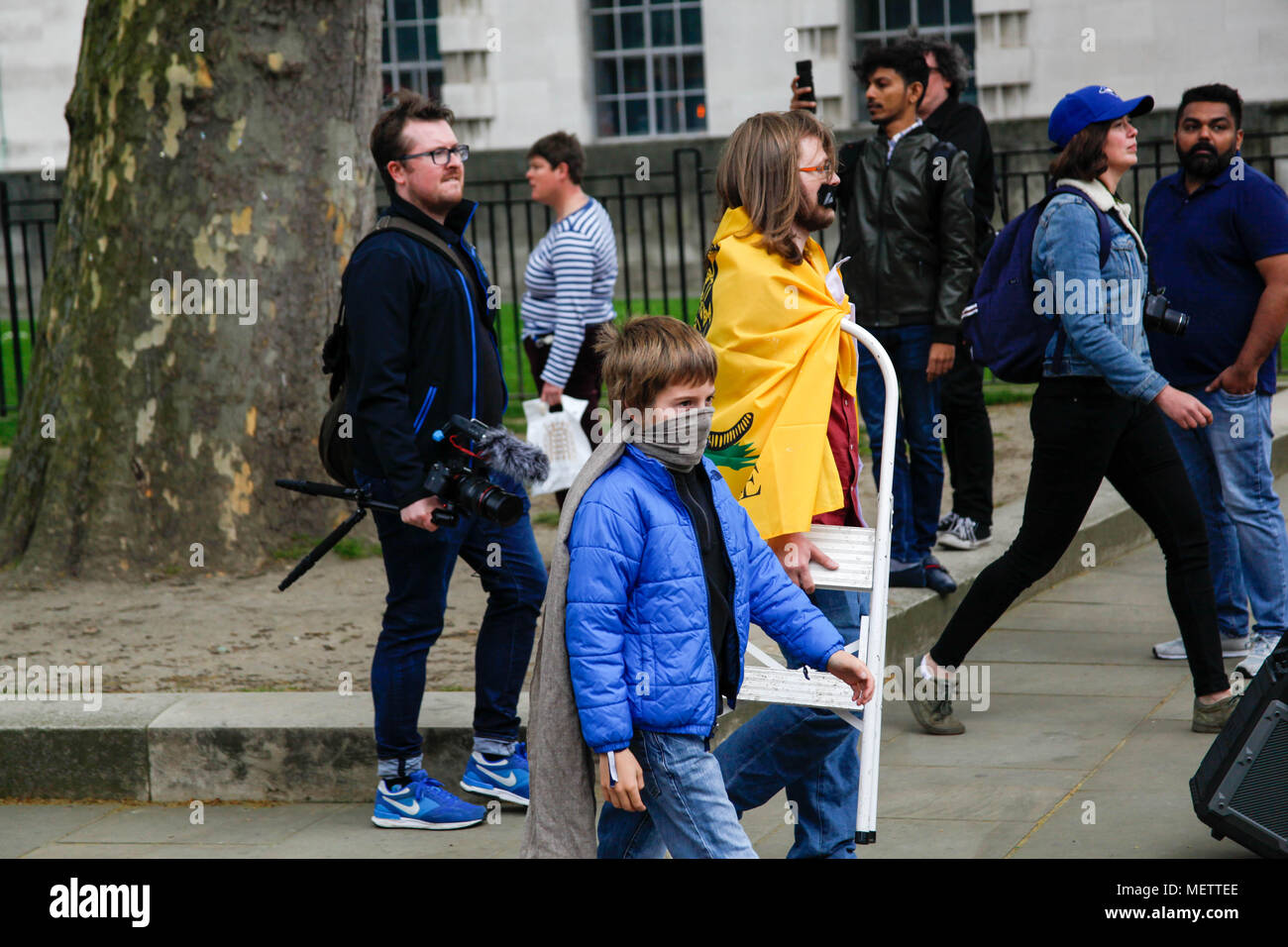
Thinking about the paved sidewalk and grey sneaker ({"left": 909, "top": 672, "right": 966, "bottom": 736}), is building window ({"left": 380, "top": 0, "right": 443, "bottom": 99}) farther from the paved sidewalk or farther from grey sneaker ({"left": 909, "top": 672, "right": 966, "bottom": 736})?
grey sneaker ({"left": 909, "top": 672, "right": 966, "bottom": 736})

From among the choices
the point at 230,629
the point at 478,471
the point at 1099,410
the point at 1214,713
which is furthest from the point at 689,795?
the point at 230,629

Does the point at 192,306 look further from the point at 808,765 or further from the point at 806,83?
the point at 808,765

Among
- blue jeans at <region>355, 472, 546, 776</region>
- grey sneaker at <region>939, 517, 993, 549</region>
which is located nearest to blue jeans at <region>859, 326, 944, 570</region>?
grey sneaker at <region>939, 517, 993, 549</region>

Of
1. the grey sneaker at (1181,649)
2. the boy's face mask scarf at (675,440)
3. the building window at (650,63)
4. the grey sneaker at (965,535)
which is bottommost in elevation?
the grey sneaker at (1181,649)

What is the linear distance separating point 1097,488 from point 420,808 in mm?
2251

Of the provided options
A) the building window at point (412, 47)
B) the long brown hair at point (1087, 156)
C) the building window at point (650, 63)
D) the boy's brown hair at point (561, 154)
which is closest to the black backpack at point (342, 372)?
the long brown hair at point (1087, 156)

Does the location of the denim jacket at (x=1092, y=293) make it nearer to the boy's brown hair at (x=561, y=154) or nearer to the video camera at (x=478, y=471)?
the video camera at (x=478, y=471)

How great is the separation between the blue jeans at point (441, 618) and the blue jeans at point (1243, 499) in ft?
7.51

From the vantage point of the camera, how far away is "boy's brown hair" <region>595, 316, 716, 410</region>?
10.9 feet

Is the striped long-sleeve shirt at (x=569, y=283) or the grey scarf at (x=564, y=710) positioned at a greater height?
the striped long-sleeve shirt at (x=569, y=283)

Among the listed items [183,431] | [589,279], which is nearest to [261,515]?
[183,431]

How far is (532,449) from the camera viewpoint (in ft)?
14.6

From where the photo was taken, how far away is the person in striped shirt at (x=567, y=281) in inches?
283

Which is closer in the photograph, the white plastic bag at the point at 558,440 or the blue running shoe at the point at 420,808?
the blue running shoe at the point at 420,808
